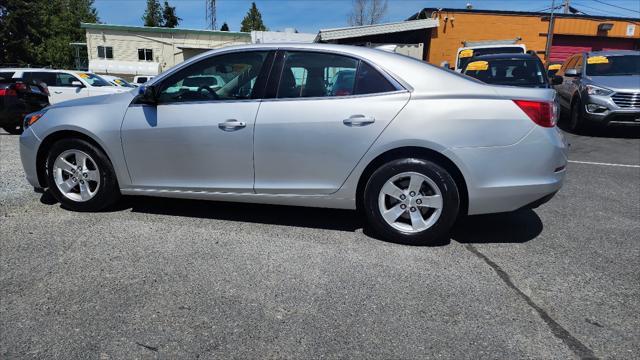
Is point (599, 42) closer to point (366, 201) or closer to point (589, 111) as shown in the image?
point (589, 111)

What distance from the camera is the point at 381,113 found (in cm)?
363

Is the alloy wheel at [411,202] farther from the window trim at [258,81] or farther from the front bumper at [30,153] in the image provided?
the front bumper at [30,153]

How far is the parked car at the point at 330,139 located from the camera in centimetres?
356

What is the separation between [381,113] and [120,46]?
135 ft

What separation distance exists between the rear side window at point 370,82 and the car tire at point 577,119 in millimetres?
8349

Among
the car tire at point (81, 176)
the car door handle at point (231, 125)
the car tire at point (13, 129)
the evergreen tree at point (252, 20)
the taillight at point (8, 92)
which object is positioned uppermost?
the evergreen tree at point (252, 20)

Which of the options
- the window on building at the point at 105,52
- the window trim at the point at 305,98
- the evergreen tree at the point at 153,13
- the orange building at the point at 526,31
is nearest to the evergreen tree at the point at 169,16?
the evergreen tree at the point at 153,13

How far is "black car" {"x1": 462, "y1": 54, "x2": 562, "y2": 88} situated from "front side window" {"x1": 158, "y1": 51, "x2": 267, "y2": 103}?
20.7 ft

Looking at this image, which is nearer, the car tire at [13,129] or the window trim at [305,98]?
the window trim at [305,98]

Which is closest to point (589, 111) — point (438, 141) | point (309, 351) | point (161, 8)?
point (438, 141)

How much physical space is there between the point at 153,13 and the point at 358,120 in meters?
76.2

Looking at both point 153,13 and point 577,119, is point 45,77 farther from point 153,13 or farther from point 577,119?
point 153,13

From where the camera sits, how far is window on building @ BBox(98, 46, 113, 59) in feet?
129

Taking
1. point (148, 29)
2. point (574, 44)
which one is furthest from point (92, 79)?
point (148, 29)
